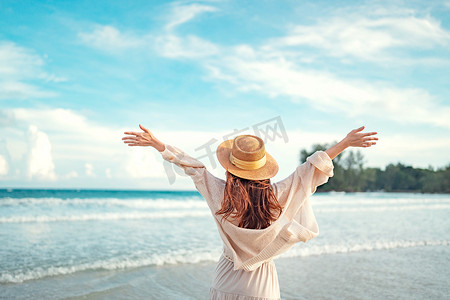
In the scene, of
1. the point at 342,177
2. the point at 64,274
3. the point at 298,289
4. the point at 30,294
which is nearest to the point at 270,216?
the point at 298,289

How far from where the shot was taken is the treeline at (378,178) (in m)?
52.9

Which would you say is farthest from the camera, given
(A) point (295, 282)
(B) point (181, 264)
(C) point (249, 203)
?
(B) point (181, 264)

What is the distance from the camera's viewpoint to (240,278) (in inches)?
79.7

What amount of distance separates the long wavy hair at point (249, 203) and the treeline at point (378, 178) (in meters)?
51.7

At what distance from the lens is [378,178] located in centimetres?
6062

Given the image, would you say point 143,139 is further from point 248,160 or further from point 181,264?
point 181,264

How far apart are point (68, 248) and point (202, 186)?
5.49m

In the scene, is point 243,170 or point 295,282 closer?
point 243,170

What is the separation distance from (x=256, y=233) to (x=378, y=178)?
211ft

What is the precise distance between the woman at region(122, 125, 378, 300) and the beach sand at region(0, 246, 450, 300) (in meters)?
2.57

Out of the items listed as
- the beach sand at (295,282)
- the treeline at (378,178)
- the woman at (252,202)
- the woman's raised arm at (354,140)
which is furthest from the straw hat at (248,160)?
the treeline at (378,178)

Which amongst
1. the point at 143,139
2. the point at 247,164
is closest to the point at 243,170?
the point at 247,164

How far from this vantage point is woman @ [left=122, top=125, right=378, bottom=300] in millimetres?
1932

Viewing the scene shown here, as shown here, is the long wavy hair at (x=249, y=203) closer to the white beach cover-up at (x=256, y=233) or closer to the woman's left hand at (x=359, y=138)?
the white beach cover-up at (x=256, y=233)
